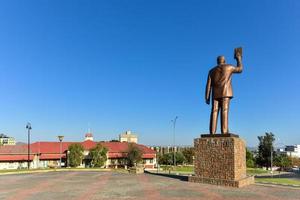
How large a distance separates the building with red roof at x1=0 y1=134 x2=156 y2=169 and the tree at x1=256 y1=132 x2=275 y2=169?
25844 millimetres

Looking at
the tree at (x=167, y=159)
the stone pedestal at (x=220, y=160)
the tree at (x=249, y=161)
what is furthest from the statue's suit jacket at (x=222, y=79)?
the tree at (x=249, y=161)

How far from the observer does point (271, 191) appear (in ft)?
44.1

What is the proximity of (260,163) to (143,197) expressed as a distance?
218ft

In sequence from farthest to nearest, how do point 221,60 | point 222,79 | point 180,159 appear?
point 180,159
point 221,60
point 222,79

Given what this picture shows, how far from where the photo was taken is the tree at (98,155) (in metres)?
54.4

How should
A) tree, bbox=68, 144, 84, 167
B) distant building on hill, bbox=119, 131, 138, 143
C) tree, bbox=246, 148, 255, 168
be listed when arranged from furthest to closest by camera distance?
distant building on hill, bbox=119, 131, 138, 143 < tree, bbox=246, 148, 255, 168 < tree, bbox=68, 144, 84, 167

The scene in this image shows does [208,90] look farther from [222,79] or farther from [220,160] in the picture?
[220,160]

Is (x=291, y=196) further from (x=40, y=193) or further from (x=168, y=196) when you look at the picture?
(x=40, y=193)

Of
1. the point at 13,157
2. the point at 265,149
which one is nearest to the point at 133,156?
the point at 13,157

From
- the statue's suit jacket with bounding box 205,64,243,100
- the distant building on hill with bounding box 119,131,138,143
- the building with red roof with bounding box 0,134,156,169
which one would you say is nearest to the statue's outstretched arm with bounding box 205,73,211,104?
the statue's suit jacket with bounding box 205,64,243,100

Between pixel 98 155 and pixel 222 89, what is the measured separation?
135 feet

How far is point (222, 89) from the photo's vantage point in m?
16.8

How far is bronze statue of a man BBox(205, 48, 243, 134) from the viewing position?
16750mm

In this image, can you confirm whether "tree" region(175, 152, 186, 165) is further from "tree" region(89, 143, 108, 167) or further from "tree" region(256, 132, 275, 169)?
"tree" region(89, 143, 108, 167)
